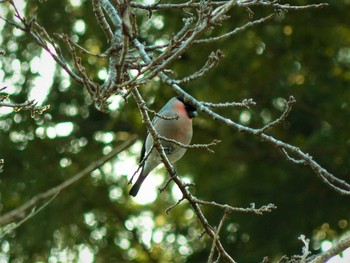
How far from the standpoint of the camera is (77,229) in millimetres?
11805

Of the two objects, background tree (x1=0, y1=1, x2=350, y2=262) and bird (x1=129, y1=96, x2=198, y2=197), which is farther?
background tree (x1=0, y1=1, x2=350, y2=262)

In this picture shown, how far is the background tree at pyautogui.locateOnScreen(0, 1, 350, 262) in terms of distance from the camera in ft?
37.1

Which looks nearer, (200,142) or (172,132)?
(172,132)

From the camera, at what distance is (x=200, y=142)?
1191cm

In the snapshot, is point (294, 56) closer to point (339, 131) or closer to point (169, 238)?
point (339, 131)

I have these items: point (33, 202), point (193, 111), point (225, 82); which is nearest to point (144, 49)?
point (33, 202)

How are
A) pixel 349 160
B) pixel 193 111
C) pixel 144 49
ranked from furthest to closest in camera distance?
pixel 349 160
pixel 193 111
pixel 144 49

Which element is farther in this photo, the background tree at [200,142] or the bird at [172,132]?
the background tree at [200,142]

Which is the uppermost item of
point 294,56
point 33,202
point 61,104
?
point 61,104

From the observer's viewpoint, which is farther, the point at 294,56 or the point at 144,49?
the point at 294,56

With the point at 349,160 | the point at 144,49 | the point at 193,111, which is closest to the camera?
the point at 144,49

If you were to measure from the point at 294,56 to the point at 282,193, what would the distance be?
1.84 m

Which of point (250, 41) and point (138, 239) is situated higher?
point (250, 41)

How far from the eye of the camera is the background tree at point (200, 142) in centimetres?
1130
